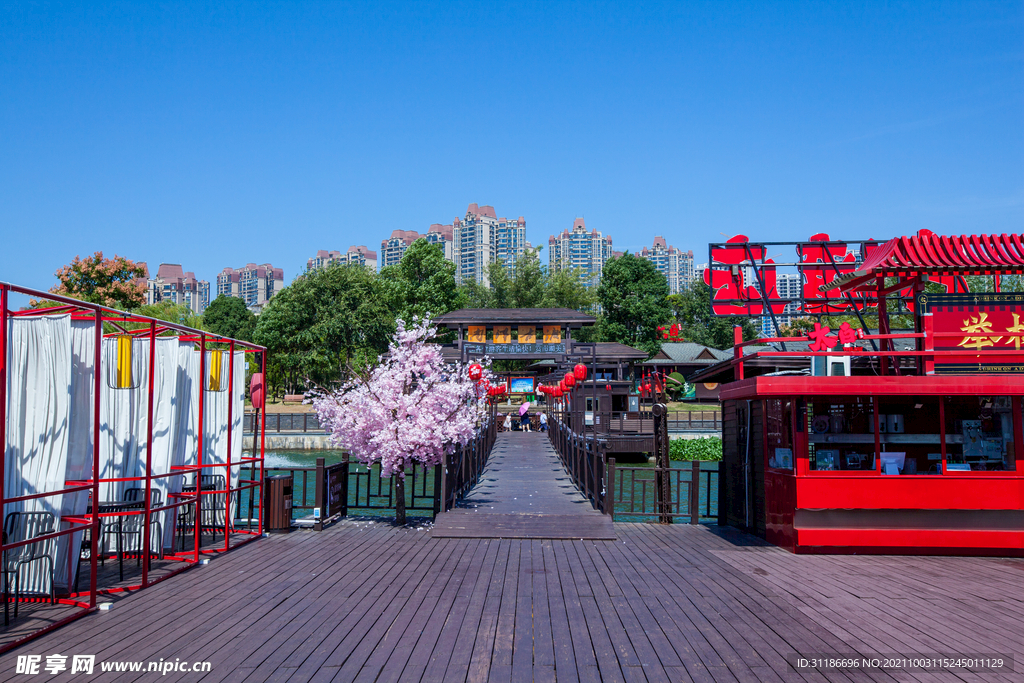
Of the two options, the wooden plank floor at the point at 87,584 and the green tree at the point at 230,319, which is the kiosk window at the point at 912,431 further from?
the green tree at the point at 230,319

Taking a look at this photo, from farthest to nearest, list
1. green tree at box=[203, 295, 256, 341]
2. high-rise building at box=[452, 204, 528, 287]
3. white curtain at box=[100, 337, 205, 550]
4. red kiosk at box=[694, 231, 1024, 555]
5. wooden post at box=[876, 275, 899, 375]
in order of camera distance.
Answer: high-rise building at box=[452, 204, 528, 287], green tree at box=[203, 295, 256, 341], wooden post at box=[876, 275, 899, 375], red kiosk at box=[694, 231, 1024, 555], white curtain at box=[100, 337, 205, 550]

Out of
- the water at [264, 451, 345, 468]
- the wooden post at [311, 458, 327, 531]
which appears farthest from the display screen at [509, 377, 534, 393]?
the wooden post at [311, 458, 327, 531]

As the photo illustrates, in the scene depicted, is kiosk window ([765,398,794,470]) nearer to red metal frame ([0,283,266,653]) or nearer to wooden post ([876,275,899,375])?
wooden post ([876,275,899,375])

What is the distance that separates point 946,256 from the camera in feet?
34.5

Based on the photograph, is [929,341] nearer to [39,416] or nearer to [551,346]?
[39,416]

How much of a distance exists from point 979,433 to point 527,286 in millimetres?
57370

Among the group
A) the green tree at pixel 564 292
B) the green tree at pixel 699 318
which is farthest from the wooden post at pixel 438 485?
the green tree at pixel 699 318

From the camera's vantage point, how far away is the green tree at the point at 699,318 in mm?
77188

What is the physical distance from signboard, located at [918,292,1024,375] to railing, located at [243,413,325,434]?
3390 centimetres

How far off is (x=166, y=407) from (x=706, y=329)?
78173 mm

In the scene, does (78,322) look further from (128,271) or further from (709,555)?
(128,271)

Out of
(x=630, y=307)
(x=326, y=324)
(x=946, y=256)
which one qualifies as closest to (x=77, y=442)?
(x=946, y=256)

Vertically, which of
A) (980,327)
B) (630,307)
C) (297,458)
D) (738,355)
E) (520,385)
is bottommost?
(297,458)

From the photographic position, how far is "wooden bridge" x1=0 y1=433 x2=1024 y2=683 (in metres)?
5.50
